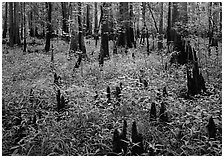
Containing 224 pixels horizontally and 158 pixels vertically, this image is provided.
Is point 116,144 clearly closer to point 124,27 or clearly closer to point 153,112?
point 153,112

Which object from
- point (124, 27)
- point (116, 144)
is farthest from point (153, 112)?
point (124, 27)

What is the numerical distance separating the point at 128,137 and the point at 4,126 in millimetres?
2967

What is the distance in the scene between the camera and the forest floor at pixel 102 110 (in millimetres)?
4852

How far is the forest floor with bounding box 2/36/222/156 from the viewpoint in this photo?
15.9 ft

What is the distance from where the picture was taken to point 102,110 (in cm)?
630

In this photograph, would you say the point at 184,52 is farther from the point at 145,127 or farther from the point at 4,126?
the point at 4,126

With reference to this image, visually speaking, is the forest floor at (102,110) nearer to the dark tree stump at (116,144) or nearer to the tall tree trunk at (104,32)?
the dark tree stump at (116,144)

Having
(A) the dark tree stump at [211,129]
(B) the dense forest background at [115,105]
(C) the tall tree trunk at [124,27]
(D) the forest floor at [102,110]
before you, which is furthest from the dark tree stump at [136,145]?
(C) the tall tree trunk at [124,27]

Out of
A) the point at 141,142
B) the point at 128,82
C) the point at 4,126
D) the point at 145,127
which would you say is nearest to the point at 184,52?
A: the point at 128,82

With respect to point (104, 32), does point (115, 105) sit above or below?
below

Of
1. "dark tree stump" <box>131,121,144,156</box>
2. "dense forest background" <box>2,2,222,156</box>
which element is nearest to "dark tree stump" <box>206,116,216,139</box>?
"dense forest background" <box>2,2,222,156</box>

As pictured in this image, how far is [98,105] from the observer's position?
6.71 m

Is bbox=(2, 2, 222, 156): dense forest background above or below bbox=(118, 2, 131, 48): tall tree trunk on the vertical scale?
below

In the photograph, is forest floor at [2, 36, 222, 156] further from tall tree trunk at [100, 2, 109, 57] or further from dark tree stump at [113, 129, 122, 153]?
tall tree trunk at [100, 2, 109, 57]
